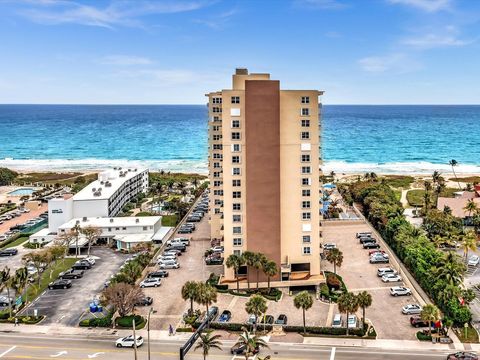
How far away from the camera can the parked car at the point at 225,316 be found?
5604cm

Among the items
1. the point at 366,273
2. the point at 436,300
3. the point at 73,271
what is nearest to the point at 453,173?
the point at 366,273

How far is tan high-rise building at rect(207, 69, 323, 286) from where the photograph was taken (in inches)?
2537

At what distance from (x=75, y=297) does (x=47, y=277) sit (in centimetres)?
1028

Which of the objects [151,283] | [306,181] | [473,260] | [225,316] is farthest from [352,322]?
[473,260]

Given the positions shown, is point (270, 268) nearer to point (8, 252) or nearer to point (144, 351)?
point (144, 351)

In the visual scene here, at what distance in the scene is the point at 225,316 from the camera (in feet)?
186

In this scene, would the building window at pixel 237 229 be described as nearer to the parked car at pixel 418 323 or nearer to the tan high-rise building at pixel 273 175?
the tan high-rise building at pixel 273 175

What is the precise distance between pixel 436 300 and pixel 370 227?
3827 cm

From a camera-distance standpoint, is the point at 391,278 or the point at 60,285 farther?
the point at 391,278

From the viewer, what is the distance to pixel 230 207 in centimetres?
6606

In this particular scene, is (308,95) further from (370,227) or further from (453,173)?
(453,173)

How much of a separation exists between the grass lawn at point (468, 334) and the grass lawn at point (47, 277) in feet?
170

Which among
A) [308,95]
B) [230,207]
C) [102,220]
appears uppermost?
[308,95]

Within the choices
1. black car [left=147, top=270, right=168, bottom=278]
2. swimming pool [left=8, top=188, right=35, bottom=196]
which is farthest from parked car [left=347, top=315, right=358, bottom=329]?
swimming pool [left=8, top=188, right=35, bottom=196]
